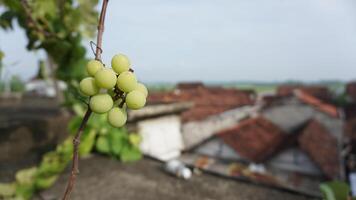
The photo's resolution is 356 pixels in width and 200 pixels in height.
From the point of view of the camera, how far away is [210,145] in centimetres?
1212

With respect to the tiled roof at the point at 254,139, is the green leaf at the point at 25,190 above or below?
above

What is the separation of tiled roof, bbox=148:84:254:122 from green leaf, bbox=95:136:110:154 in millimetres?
8369

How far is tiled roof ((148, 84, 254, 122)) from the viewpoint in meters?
13.8

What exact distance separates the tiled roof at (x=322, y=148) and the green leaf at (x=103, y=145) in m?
8.12

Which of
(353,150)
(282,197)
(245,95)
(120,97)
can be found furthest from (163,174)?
(245,95)

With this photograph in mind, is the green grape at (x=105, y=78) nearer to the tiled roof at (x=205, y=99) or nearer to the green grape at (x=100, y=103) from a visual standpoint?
the green grape at (x=100, y=103)

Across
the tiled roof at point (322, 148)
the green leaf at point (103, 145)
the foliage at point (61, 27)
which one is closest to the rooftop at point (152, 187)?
the green leaf at point (103, 145)

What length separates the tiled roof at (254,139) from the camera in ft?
36.3

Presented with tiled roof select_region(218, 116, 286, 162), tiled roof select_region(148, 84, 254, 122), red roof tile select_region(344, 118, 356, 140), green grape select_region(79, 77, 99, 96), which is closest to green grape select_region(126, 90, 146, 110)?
green grape select_region(79, 77, 99, 96)

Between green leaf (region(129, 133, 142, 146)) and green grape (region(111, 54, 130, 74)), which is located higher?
green grape (region(111, 54, 130, 74))

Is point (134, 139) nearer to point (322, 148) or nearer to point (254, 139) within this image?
point (254, 139)

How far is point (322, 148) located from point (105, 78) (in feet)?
38.4

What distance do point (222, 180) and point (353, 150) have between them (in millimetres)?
13986

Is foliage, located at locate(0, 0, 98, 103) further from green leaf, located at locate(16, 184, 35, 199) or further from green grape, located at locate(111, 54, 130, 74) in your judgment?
green grape, located at locate(111, 54, 130, 74)
